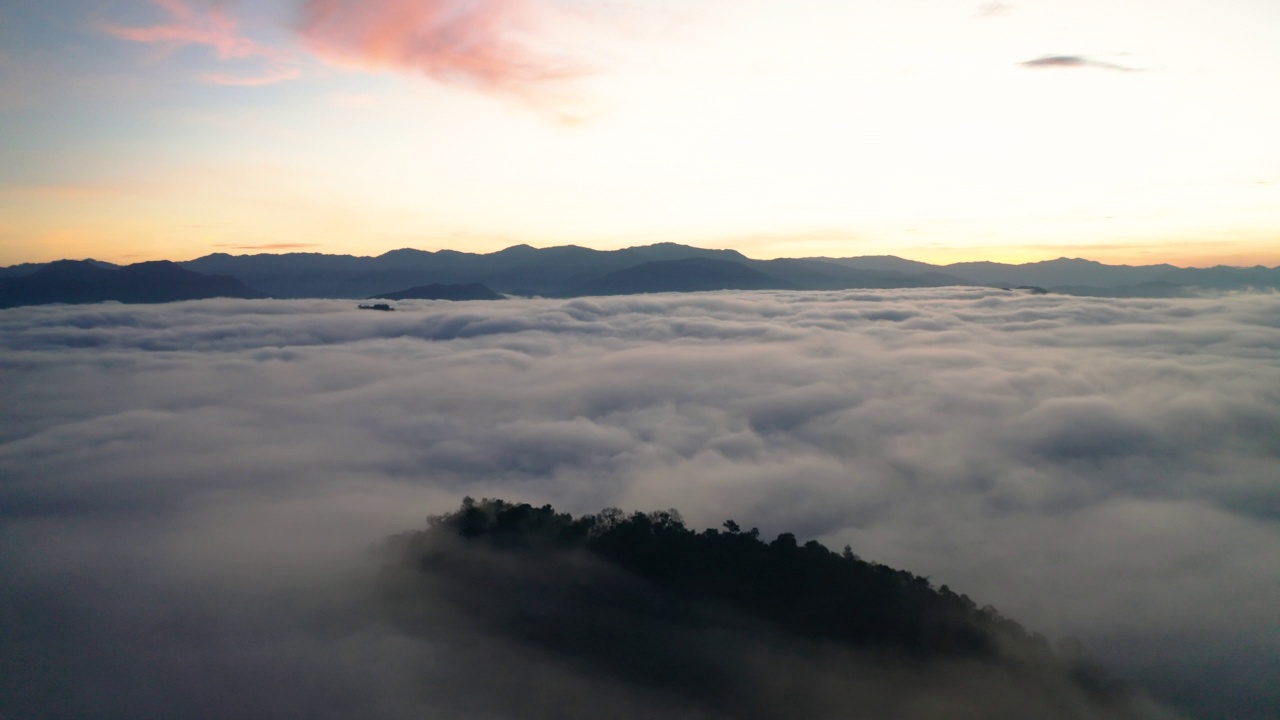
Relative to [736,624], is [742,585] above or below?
above

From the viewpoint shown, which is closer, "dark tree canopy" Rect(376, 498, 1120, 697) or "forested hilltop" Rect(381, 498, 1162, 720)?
"forested hilltop" Rect(381, 498, 1162, 720)

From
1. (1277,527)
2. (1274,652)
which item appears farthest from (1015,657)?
(1277,527)

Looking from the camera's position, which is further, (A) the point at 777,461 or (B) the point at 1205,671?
(A) the point at 777,461

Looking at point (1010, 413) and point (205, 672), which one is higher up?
point (1010, 413)

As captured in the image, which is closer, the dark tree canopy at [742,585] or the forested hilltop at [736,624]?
the forested hilltop at [736,624]

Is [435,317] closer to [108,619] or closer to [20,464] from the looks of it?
[20,464]

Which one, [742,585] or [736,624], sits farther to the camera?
[742,585]

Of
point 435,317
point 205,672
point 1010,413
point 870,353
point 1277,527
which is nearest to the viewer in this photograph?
point 205,672

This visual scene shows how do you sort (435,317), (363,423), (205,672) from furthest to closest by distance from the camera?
(435,317)
(363,423)
(205,672)
